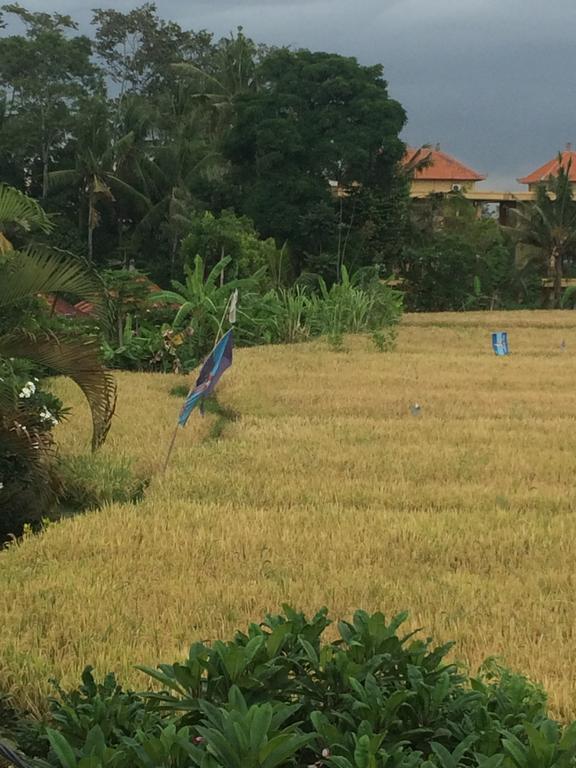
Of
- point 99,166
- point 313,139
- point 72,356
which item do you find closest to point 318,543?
point 72,356

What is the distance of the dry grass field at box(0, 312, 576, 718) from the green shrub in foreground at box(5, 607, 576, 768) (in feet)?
1.84

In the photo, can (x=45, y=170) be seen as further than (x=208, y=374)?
Yes

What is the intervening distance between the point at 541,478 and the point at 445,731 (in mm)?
3425

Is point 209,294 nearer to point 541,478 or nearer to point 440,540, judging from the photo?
point 541,478

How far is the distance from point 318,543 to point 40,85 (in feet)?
101

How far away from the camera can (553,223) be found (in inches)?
1220

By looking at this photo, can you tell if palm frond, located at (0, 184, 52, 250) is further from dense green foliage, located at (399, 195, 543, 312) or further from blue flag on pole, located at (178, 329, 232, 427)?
dense green foliage, located at (399, 195, 543, 312)

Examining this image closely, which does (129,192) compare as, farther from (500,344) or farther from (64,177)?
(500,344)

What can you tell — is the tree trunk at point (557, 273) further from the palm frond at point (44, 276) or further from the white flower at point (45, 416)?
the palm frond at point (44, 276)

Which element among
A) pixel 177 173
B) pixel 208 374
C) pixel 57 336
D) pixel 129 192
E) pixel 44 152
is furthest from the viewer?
pixel 44 152

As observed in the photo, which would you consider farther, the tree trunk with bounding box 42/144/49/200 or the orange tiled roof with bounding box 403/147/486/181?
the orange tiled roof with bounding box 403/147/486/181

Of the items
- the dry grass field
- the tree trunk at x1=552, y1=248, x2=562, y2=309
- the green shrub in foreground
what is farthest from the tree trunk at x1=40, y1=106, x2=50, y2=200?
the green shrub in foreground

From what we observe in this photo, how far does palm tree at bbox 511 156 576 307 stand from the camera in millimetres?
30781

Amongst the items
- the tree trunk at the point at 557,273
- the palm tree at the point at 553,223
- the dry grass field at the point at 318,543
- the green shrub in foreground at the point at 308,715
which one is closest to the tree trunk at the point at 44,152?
the palm tree at the point at 553,223
